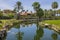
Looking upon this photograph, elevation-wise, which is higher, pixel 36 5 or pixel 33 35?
pixel 36 5

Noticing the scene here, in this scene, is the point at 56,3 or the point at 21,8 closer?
the point at 56,3

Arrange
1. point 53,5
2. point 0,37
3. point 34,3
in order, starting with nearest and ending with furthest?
1. point 0,37
2. point 53,5
3. point 34,3

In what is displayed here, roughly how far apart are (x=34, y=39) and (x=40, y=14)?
82419 millimetres

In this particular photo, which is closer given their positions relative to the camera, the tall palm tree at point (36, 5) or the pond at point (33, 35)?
the pond at point (33, 35)

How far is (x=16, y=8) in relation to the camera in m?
140

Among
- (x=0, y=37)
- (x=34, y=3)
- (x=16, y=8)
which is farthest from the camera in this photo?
(x=16, y=8)

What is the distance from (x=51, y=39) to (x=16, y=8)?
109380 mm

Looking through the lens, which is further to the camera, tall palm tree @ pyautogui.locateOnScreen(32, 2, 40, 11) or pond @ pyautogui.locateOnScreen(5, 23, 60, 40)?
tall palm tree @ pyautogui.locateOnScreen(32, 2, 40, 11)

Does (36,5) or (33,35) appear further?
(36,5)

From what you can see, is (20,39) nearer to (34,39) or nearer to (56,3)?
(34,39)

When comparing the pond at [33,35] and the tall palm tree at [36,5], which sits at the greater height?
the tall palm tree at [36,5]

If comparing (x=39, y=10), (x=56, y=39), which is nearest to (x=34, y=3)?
(x=39, y=10)

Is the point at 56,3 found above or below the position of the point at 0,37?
above

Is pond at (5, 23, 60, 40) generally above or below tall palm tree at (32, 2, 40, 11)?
below
